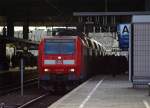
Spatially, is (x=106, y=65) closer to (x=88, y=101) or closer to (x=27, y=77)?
(x=27, y=77)

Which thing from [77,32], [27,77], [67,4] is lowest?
[27,77]

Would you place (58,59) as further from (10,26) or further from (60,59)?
(10,26)

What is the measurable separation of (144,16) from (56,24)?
40352 millimetres

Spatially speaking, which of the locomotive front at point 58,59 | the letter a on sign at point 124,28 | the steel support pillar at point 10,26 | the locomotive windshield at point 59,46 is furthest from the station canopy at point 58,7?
the letter a on sign at point 124,28

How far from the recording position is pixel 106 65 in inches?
1892

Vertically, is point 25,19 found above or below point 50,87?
above

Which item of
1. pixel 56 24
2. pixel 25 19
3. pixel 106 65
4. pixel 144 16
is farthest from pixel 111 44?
pixel 144 16

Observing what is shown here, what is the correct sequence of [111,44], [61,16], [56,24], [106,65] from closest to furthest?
[106,65] → [61,16] → [56,24] → [111,44]

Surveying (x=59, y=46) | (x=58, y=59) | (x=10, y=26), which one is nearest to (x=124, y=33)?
(x=59, y=46)

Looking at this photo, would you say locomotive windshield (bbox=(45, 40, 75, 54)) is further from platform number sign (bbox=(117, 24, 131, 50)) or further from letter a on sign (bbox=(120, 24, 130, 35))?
letter a on sign (bbox=(120, 24, 130, 35))

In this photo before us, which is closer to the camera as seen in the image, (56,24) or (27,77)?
(27,77)

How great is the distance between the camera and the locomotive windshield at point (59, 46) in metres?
29.2

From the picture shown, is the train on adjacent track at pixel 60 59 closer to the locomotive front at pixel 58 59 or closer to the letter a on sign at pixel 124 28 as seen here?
the locomotive front at pixel 58 59

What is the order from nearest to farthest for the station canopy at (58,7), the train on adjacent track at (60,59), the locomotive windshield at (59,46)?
the train on adjacent track at (60,59), the locomotive windshield at (59,46), the station canopy at (58,7)
